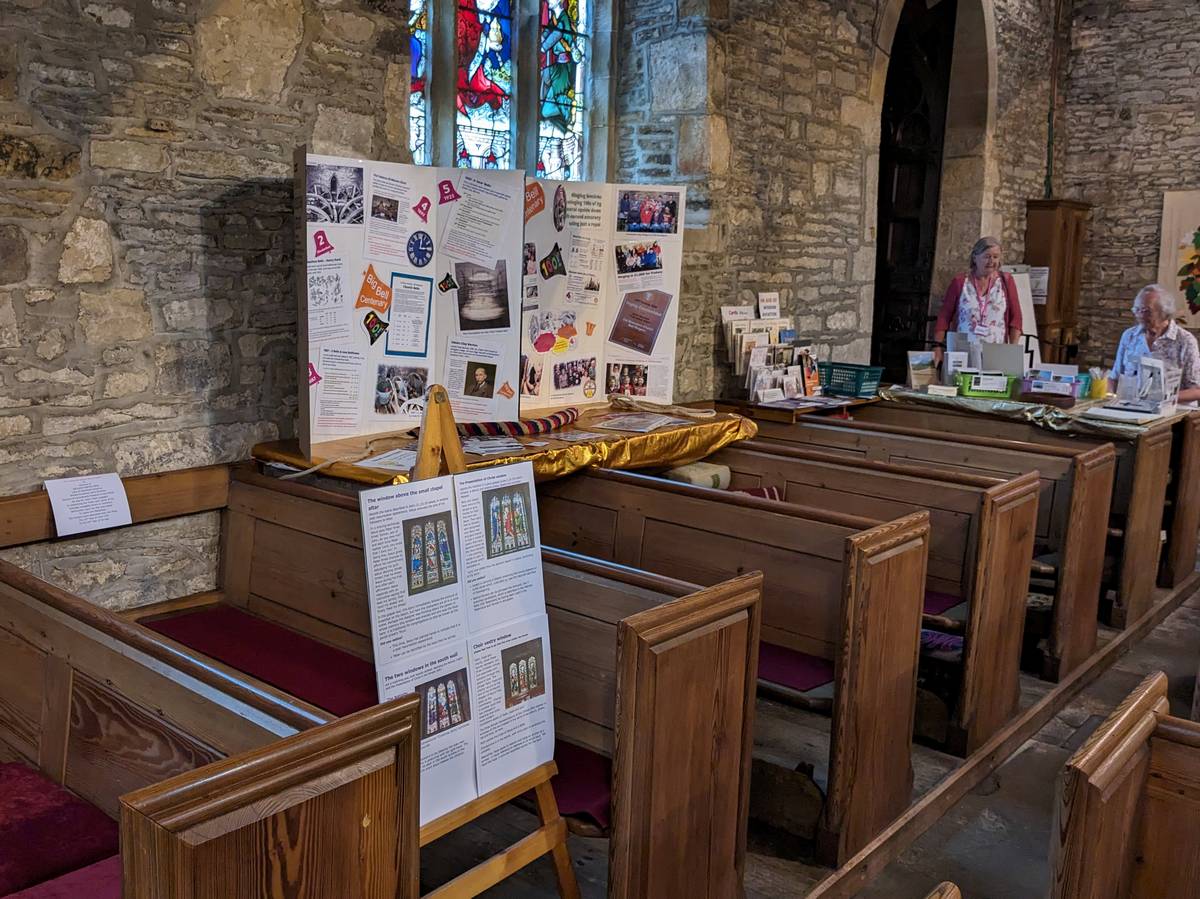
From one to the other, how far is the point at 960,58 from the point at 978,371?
10.9ft

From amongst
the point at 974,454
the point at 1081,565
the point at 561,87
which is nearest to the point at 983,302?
the point at 974,454

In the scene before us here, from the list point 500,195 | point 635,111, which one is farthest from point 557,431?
point 635,111

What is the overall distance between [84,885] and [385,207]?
223 centimetres

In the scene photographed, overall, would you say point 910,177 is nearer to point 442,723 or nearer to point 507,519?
point 507,519

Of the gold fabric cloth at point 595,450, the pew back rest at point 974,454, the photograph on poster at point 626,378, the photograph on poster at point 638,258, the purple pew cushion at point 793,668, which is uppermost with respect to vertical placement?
the photograph on poster at point 638,258

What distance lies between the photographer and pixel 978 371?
5797 mm

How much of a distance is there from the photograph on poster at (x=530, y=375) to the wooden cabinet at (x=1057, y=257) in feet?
20.7

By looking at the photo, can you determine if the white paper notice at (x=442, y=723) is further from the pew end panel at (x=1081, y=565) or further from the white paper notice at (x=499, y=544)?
the pew end panel at (x=1081, y=565)

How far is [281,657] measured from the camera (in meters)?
2.81

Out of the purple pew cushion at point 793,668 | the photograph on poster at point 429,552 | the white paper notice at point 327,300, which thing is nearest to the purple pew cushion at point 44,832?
the photograph on poster at point 429,552

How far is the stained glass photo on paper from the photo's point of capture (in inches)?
Result: 186

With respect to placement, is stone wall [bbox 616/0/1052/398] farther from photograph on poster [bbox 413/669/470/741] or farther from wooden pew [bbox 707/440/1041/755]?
photograph on poster [bbox 413/669/470/741]

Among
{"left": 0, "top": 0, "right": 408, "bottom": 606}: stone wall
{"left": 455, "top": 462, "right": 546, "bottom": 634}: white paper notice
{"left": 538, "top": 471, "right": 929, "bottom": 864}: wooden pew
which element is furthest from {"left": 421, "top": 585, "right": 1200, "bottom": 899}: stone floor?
{"left": 0, "top": 0, "right": 408, "bottom": 606}: stone wall

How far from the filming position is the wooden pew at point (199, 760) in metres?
1.37
